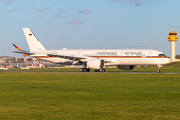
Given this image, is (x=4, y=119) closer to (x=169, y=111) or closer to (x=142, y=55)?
(x=169, y=111)

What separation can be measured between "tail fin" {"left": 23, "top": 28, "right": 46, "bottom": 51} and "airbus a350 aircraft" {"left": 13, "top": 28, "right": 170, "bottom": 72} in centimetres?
199

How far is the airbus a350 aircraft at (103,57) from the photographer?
53.5 metres

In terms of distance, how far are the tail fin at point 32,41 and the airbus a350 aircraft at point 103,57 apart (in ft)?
6.53

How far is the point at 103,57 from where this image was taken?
56281 mm

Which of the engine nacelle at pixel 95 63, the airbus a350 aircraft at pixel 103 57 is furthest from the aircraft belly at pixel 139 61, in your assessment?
the engine nacelle at pixel 95 63

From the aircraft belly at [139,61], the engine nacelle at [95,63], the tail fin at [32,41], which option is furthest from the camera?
the tail fin at [32,41]

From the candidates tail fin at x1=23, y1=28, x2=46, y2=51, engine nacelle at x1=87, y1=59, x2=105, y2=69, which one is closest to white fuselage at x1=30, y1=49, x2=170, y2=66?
engine nacelle at x1=87, y1=59, x2=105, y2=69

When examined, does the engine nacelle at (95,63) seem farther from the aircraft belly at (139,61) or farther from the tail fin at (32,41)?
the tail fin at (32,41)

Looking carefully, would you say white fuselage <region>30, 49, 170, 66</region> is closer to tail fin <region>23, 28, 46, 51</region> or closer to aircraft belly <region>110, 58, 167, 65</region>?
aircraft belly <region>110, 58, 167, 65</region>

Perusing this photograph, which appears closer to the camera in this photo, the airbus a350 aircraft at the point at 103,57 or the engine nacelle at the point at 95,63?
the engine nacelle at the point at 95,63

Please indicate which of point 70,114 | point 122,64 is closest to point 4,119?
point 70,114

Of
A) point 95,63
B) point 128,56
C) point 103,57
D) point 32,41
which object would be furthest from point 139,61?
point 32,41

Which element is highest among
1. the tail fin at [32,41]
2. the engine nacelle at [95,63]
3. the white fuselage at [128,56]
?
the tail fin at [32,41]

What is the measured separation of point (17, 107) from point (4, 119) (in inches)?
108
